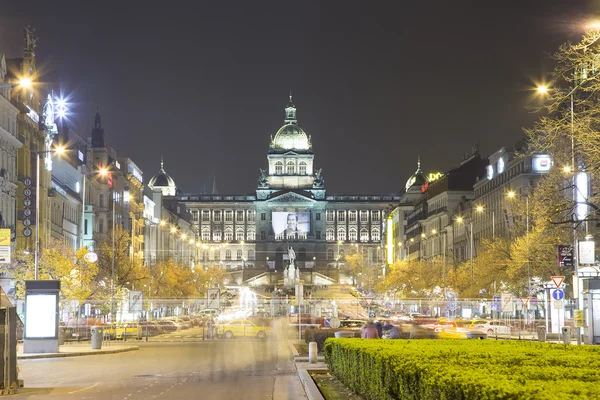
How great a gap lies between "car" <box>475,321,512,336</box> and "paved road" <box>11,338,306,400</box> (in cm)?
1613

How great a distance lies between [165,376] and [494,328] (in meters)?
32.3

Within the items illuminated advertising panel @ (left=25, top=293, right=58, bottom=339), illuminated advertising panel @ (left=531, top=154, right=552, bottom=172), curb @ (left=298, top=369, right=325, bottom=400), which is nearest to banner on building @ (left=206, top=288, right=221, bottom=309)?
illuminated advertising panel @ (left=25, top=293, right=58, bottom=339)

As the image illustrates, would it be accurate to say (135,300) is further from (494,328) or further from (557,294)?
(557,294)

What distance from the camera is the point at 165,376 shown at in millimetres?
31531

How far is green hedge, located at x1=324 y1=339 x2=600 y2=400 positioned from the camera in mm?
11617

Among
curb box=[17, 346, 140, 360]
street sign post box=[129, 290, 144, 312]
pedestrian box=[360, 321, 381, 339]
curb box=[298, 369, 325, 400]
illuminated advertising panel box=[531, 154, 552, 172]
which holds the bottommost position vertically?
curb box=[17, 346, 140, 360]

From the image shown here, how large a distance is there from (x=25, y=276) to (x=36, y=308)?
24.8 metres

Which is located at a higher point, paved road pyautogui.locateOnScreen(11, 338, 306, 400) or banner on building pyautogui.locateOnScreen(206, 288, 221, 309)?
banner on building pyautogui.locateOnScreen(206, 288, 221, 309)

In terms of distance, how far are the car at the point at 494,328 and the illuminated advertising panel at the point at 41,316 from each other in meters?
24.9

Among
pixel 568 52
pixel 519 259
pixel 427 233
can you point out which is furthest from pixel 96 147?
pixel 568 52

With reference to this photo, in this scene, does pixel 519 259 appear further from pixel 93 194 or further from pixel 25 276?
pixel 93 194

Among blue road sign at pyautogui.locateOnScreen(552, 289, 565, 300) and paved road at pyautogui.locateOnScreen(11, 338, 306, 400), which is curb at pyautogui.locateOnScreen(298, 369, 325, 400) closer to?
paved road at pyautogui.locateOnScreen(11, 338, 306, 400)

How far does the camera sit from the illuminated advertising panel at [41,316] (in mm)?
43281

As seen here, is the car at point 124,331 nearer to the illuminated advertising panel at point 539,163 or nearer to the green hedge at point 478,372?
the green hedge at point 478,372
